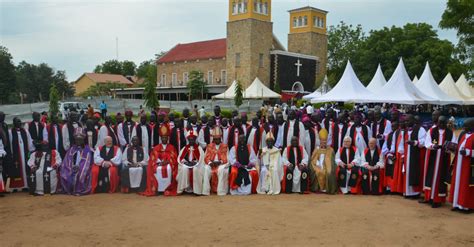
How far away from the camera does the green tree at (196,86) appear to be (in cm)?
4375

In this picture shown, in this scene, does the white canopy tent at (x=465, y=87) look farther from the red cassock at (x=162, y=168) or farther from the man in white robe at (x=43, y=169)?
the man in white robe at (x=43, y=169)

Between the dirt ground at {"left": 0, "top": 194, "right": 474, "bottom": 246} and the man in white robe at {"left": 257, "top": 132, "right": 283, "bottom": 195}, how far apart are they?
0.34 meters

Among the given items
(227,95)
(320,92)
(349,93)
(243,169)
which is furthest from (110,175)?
(227,95)

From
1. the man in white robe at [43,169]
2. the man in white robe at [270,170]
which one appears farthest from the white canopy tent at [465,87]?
the man in white robe at [43,169]

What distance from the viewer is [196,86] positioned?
144 feet

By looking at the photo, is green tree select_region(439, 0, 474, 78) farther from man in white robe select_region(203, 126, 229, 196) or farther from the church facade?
the church facade

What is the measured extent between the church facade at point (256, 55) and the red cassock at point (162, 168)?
3371 centimetres

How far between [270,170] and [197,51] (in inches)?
1738

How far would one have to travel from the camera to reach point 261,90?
1161 inches

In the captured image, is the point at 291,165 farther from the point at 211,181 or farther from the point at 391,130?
the point at 391,130

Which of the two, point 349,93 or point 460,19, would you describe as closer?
point 349,93

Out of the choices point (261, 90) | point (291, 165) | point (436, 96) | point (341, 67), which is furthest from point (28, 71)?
point (291, 165)

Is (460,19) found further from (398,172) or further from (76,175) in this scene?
(76,175)

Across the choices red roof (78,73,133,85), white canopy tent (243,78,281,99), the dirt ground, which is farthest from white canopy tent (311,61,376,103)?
red roof (78,73,133,85)
